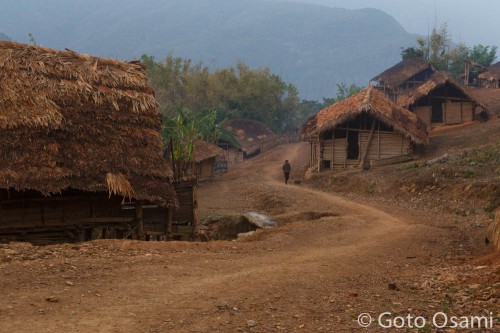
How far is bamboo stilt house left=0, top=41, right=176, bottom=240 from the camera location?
14789 mm

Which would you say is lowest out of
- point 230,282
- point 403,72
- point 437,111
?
point 230,282

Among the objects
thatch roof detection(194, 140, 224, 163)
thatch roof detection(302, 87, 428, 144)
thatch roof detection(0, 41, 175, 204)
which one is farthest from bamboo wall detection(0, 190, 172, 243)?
thatch roof detection(194, 140, 224, 163)

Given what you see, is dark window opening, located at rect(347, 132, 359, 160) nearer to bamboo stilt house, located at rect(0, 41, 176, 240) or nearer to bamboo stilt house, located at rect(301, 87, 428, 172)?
bamboo stilt house, located at rect(301, 87, 428, 172)

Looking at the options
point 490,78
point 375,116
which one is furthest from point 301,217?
point 490,78

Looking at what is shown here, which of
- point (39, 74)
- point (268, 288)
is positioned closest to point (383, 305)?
point (268, 288)

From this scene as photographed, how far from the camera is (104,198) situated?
53.2 feet

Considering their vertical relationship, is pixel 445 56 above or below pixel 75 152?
above

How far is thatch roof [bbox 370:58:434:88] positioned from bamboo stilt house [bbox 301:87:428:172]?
982 inches

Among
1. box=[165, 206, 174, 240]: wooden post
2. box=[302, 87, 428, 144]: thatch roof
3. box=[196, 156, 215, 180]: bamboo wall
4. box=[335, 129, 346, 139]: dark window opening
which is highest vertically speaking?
box=[302, 87, 428, 144]: thatch roof

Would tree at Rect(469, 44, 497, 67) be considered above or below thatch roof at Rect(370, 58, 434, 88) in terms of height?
above

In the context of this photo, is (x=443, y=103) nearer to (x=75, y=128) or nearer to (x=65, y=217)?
(x=75, y=128)

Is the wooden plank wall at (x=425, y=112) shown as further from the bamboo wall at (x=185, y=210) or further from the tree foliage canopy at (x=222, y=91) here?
the bamboo wall at (x=185, y=210)

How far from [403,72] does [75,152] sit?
4699cm

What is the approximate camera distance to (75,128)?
1588 centimetres
